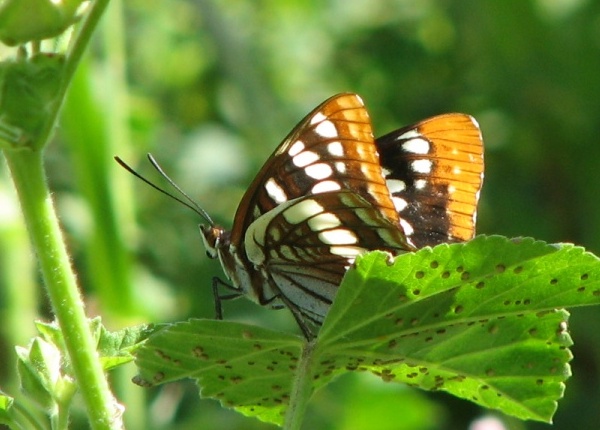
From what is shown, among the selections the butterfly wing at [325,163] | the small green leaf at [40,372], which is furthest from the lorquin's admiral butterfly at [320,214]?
the small green leaf at [40,372]

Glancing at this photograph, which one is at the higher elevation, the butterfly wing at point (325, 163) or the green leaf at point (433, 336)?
the butterfly wing at point (325, 163)

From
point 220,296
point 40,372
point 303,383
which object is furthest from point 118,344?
point 220,296

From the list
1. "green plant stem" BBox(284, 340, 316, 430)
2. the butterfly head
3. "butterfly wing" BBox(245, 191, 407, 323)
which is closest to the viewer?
"green plant stem" BBox(284, 340, 316, 430)

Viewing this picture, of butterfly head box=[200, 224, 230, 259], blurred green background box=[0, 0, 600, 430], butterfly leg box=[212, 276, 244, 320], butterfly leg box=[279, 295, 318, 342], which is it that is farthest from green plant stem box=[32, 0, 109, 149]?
blurred green background box=[0, 0, 600, 430]

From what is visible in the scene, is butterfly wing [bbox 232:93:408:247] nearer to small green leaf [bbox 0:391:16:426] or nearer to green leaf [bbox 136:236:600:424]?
green leaf [bbox 136:236:600:424]

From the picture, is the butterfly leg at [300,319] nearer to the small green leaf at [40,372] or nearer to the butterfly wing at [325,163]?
the butterfly wing at [325,163]

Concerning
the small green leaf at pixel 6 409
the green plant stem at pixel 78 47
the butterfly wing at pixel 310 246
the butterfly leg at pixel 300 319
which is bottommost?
the small green leaf at pixel 6 409

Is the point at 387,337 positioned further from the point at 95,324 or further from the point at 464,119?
the point at 464,119

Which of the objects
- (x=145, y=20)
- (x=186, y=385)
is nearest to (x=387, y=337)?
(x=186, y=385)
